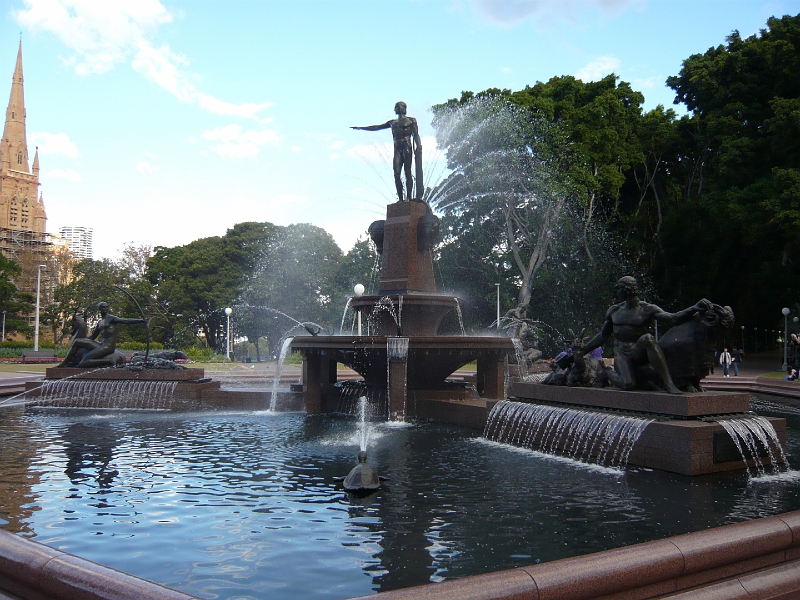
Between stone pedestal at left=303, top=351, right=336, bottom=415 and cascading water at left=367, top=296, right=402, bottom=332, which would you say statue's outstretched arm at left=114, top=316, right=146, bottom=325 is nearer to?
stone pedestal at left=303, top=351, right=336, bottom=415

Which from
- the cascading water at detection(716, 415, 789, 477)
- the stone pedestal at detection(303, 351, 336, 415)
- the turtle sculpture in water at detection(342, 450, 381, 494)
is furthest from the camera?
the stone pedestal at detection(303, 351, 336, 415)

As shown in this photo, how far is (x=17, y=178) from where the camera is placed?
11044 centimetres

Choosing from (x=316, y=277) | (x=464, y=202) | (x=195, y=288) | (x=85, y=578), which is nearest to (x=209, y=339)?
(x=195, y=288)

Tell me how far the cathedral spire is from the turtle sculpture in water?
118 metres

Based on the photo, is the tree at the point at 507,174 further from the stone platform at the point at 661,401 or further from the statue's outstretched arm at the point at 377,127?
the stone platform at the point at 661,401

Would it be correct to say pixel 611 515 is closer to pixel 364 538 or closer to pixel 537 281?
pixel 364 538

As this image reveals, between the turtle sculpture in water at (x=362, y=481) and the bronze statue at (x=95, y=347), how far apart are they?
1105cm

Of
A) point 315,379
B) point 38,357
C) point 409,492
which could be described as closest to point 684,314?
point 409,492

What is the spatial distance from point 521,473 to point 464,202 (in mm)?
32420

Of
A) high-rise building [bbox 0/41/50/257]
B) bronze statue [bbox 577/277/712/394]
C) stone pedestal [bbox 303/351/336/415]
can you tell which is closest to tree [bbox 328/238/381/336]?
stone pedestal [bbox 303/351/336/415]

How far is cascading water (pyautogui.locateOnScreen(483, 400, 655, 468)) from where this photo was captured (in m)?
8.91

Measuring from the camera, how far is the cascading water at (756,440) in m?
8.43

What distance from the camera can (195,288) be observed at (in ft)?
184

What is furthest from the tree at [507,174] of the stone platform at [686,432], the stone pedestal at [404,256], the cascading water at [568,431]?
the stone platform at [686,432]
